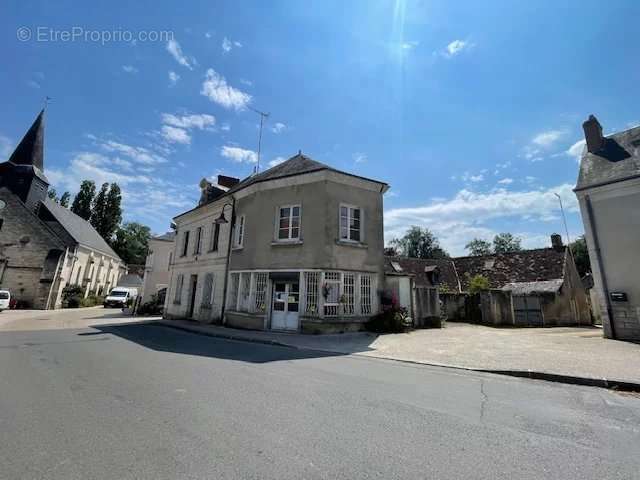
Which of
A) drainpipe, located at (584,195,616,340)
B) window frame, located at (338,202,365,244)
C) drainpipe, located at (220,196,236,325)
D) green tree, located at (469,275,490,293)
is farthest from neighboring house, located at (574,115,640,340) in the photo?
drainpipe, located at (220,196,236,325)

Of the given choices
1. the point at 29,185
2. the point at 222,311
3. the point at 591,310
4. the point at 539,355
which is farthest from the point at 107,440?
the point at 29,185

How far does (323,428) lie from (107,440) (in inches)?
88.2

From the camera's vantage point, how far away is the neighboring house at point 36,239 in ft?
88.4

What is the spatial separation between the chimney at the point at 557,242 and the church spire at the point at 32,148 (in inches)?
1876

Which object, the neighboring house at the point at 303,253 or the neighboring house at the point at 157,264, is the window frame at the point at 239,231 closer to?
the neighboring house at the point at 303,253

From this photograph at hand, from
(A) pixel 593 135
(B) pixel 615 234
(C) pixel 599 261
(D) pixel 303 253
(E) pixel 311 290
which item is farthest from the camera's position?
(A) pixel 593 135

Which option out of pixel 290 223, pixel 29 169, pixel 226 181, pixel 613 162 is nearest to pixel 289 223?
pixel 290 223

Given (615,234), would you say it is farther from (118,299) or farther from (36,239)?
(36,239)

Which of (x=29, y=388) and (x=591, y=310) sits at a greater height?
(x=591, y=310)

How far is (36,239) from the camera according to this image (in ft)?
91.8

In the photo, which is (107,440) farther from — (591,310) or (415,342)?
(591,310)

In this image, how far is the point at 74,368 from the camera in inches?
255

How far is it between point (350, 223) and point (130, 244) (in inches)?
2260

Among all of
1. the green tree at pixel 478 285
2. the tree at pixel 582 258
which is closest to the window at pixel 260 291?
the green tree at pixel 478 285
